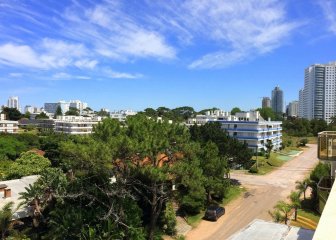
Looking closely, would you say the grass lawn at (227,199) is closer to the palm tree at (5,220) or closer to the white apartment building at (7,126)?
the palm tree at (5,220)

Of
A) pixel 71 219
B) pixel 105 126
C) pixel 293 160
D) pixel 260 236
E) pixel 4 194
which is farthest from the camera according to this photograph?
pixel 293 160

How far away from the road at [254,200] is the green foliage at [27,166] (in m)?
16.4

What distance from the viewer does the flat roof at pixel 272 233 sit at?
1035cm

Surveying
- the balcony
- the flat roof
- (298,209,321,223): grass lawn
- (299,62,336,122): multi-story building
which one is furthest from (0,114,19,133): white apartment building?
(299,62,336,122): multi-story building

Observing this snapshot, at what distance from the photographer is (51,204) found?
78.1 feet

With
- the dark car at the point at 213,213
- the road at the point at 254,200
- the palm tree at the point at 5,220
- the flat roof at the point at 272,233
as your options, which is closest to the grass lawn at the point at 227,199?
the road at the point at 254,200

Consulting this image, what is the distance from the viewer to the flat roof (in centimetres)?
1035

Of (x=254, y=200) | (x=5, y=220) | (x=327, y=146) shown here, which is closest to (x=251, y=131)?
(x=254, y=200)

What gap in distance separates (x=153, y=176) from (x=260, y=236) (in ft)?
38.4

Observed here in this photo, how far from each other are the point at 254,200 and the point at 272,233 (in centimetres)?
2688

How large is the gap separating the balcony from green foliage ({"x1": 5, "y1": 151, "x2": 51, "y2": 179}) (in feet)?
86.9

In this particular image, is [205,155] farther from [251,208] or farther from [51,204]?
[51,204]

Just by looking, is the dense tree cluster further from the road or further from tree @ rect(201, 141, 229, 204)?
tree @ rect(201, 141, 229, 204)

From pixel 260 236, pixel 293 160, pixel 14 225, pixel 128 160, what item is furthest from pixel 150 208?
pixel 293 160
